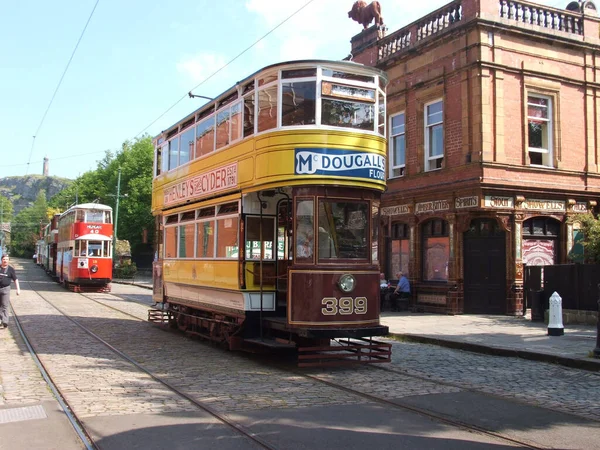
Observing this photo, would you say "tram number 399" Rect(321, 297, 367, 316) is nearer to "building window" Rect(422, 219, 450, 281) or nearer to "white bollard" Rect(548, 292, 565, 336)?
"white bollard" Rect(548, 292, 565, 336)

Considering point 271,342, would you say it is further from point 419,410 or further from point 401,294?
point 401,294

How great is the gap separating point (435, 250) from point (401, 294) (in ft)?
5.99

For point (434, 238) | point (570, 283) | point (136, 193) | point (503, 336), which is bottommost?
point (503, 336)

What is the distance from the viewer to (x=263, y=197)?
10867 mm

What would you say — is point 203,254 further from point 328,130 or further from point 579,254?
point 579,254

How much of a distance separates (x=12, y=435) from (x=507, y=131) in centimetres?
1660

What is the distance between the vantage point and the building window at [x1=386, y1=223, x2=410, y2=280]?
70.2ft

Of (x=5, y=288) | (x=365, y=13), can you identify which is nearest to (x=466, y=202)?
(x=365, y=13)

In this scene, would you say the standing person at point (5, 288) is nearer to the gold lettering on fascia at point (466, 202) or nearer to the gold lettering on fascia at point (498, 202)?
the gold lettering on fascia at point (466, 202)

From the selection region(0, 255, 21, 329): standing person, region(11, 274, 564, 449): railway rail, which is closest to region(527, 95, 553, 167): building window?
region(11, 274, 564, 449): railway rail

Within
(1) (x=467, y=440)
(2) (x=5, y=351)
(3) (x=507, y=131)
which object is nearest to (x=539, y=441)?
(1) (x=467, y=440)

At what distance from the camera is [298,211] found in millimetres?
9609

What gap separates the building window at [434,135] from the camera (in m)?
20.2

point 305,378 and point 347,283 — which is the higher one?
point 347,283
